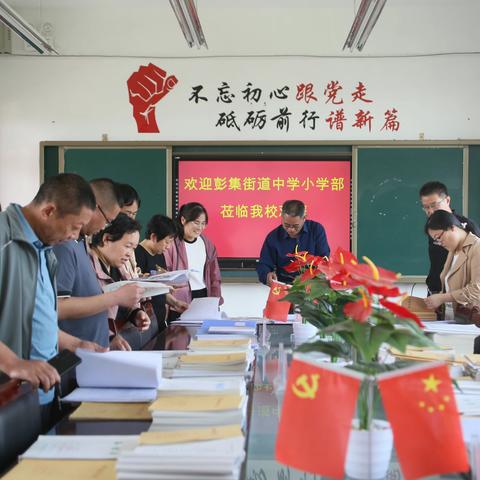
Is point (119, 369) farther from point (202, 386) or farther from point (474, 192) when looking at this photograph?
point (474, 192)

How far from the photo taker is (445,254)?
390cm

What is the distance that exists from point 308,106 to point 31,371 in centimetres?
387

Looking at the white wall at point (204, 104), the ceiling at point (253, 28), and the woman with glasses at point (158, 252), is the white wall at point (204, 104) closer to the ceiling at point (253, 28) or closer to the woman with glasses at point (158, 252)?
the ceiling at point (253, 28)

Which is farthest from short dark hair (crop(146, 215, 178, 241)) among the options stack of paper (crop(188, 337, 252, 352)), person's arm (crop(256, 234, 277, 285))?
stack of paper (crop(188, 337, 252, 352))

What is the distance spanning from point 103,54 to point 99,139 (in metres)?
0.73

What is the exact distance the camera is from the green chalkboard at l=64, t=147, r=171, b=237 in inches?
195

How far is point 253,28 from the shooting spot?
4875 millimetres

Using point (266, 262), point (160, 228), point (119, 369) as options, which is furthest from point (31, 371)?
point (266, 262)

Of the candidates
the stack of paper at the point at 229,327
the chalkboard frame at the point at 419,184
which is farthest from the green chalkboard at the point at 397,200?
the stack of paper at the point at 229,327

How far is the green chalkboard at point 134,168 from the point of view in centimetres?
494

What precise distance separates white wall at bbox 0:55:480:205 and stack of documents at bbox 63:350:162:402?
3.51 metres

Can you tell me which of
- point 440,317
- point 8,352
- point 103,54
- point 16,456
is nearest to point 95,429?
point 16,456

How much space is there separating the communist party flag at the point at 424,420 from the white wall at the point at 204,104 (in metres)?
4.10

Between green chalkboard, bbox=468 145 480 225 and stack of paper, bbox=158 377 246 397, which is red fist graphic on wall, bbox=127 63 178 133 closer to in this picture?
green chalkboard, bbox=468 145 480 225
